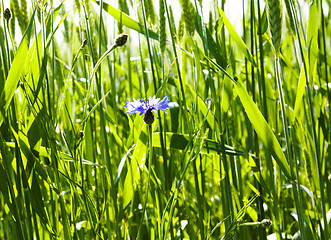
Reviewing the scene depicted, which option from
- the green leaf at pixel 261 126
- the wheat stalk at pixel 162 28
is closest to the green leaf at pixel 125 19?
the wheat stalk at pixel 162 28

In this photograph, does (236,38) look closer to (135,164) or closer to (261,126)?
(261,126)

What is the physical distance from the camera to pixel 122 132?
1.33 meters

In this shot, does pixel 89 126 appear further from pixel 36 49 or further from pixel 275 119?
pixel 275 119

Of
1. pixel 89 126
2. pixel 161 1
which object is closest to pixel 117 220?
pixel 89 126

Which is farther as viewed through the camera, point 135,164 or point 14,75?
point 135,164

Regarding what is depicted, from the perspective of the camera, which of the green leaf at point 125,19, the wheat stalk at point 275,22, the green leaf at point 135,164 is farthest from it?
the green leaf at point 125,19

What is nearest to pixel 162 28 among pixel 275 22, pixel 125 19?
pixel 125 19

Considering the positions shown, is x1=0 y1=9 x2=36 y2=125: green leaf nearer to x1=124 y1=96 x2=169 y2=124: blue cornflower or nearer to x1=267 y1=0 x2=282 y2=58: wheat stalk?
x1=124 y1=96 x2=169 y2=124: blue cornflower

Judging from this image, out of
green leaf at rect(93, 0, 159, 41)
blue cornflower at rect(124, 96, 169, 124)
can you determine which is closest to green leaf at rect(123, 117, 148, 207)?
blue cornflower at rect(124, 96, 169, 124)

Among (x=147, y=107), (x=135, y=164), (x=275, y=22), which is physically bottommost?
(x=135, y=164)

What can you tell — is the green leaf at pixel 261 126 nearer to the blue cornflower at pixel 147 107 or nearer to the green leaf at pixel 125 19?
the blue cornflower at pixel 147 107

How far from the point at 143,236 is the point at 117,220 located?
0.48 metres

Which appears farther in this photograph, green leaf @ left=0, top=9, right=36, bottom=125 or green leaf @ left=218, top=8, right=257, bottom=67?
green leaf @ left=218, top=8, right=257, bottom=67

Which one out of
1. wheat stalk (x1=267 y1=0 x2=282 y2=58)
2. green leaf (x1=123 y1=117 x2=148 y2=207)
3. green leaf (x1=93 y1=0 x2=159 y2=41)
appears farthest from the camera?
green leaf (x1=93 y1=0 x2=159 y2=41)
